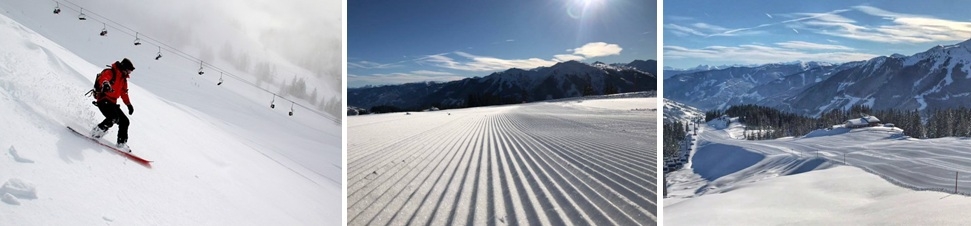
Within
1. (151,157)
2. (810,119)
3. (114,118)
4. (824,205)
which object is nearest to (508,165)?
(151,157)

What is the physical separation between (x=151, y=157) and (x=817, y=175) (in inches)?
213

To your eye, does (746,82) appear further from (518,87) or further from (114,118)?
(114,118)

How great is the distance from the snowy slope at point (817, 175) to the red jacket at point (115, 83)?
3815 millimetres

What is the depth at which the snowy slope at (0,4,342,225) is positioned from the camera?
2.13 metres

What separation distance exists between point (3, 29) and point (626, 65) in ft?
10.1

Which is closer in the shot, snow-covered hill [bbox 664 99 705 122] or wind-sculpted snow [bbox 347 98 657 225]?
wind-sculpted snow [bbox 347 98 657 225]

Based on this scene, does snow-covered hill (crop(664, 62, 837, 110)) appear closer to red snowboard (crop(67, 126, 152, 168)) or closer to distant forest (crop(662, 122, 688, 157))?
distant forest (crop(662, 122, 688, 157))

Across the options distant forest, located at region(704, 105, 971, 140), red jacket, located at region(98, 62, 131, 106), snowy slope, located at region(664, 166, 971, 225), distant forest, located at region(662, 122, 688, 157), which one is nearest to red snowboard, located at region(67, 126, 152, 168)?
red jacket, located at region(98, 62, 131, 106)

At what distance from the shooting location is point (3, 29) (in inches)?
99.3

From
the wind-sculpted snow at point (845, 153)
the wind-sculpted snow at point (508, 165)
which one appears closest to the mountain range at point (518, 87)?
the wind-sculpted snow at point (508, 165)

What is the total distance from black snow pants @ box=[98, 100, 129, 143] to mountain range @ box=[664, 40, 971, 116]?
3.85 meters

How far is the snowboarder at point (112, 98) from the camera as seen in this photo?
99.4 inches

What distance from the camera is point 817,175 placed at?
16.3 feet

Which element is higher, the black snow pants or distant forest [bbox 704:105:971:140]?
the black snow pants
